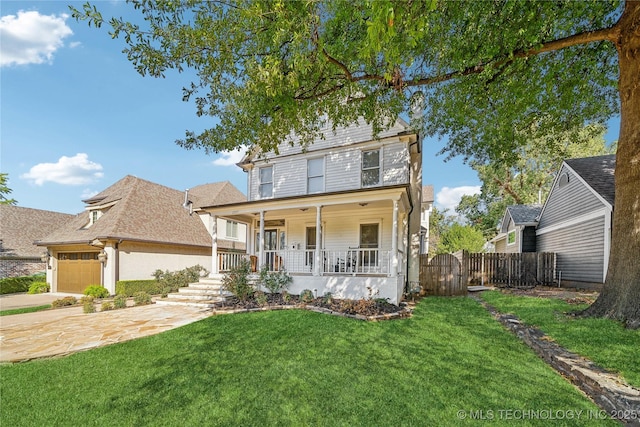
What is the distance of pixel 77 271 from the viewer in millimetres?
14562

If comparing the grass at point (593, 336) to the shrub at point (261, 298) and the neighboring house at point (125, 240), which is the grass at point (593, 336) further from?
the neighboring house at point (125, 240)

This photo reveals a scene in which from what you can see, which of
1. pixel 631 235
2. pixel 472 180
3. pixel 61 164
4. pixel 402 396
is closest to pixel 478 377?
pixel 402 396

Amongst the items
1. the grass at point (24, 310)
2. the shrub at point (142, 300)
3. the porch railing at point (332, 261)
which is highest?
the porch railing at point (332, 261)

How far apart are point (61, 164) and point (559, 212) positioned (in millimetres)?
44682

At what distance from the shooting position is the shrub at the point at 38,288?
14.9m

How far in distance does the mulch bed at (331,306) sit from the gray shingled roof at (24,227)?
1663cm

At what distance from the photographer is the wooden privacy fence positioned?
37.9 ft

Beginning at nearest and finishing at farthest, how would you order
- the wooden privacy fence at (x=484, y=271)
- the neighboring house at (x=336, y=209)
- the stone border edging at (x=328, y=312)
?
1. the stone border edging at (x=328, y=312)
2. the neighboring house at (x=336, y=209)
3. the wooden privacy fence at (x=484, y=271)

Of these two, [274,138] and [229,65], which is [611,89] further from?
[229,65]

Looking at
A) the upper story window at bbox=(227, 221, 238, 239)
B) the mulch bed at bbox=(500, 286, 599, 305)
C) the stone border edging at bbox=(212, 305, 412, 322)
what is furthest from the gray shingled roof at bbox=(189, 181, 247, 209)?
the mulch bed at bbox=(500, 286, 599, 305)

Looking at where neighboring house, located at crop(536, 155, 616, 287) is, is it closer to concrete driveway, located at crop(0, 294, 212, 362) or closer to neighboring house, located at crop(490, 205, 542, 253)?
neighboring house, located at crop(490, 205, 542, 253)

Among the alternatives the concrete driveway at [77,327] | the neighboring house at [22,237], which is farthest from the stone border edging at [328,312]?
the neighboring house at [22,237]

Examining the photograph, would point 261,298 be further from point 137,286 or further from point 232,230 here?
point 232,230

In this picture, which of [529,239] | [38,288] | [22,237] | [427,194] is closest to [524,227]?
[529,239]
